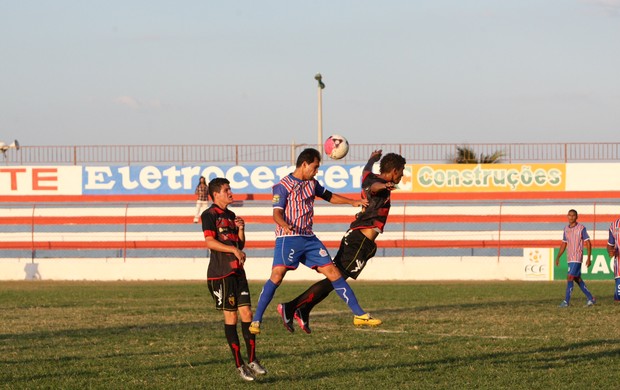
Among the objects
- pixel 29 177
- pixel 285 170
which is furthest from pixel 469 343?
pixel 29 177

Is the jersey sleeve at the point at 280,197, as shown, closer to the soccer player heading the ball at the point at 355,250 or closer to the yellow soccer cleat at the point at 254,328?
the soccer player heading the ball at the point at 355,250

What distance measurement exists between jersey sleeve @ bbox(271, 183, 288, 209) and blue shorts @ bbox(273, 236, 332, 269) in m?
0.41

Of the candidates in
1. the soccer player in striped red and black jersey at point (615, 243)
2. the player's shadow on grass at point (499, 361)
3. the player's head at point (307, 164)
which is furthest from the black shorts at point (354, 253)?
the soccer player in striped red and black jersey at point (615, 243)

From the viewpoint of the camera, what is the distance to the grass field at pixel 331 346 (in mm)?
10398

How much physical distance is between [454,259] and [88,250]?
13440mm

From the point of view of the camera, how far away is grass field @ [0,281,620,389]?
1040 cm

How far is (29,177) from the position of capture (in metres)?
44.7

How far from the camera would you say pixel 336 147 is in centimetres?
1478

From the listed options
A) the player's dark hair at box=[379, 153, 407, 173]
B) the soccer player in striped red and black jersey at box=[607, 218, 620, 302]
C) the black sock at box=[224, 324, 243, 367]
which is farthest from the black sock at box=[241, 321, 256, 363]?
the soccer player in striped red and black jersey at box=[607, 218, 620, 302]

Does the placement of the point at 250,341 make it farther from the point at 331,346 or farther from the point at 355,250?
the point at 331,346

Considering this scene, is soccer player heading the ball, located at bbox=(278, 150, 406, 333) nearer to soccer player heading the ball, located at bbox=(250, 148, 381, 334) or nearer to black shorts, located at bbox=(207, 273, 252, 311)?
soccer player heading the ball, located at bbox=(250, 148, 381, 334)

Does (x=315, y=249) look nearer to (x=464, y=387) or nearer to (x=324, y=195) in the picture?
(x=324, y=195)

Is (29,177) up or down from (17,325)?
up

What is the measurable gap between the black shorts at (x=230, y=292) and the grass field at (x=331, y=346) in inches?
30.6
